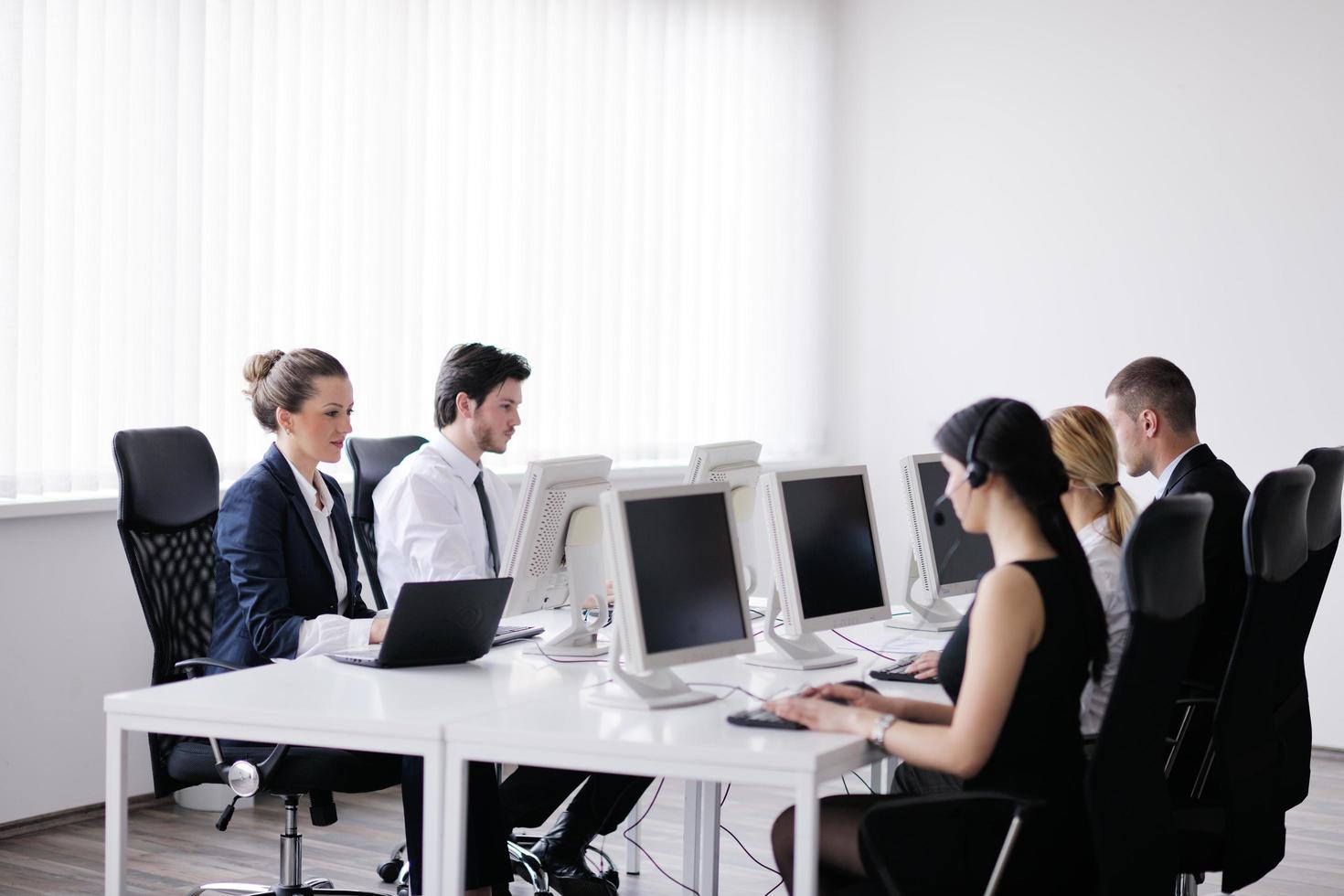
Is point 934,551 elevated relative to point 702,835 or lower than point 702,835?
elevated

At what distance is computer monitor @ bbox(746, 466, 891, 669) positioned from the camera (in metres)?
3.33

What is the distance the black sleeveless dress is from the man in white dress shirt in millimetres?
1423

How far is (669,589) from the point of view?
9.43 feet

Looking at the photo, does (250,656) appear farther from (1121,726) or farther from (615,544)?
(1121,726)

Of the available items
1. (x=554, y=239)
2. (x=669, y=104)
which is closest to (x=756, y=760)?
(x=554, y=239)

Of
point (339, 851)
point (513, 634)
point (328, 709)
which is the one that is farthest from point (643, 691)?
point (339, 851)

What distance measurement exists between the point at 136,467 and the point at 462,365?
3.20ft

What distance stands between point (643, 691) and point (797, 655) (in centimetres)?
64

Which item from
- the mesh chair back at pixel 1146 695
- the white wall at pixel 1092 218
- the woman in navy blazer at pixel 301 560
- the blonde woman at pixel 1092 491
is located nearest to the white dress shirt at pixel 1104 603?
the blonde woman at pixel 1092 491

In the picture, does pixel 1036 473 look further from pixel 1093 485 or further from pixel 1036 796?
pixel 1093 485

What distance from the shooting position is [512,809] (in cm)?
380

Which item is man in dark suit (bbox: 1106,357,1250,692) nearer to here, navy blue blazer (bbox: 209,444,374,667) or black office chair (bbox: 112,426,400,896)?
black office chair (bbox: 112,426,400,896)

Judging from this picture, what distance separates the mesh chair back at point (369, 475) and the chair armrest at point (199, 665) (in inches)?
32.8

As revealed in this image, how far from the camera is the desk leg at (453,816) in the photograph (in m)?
2.63
